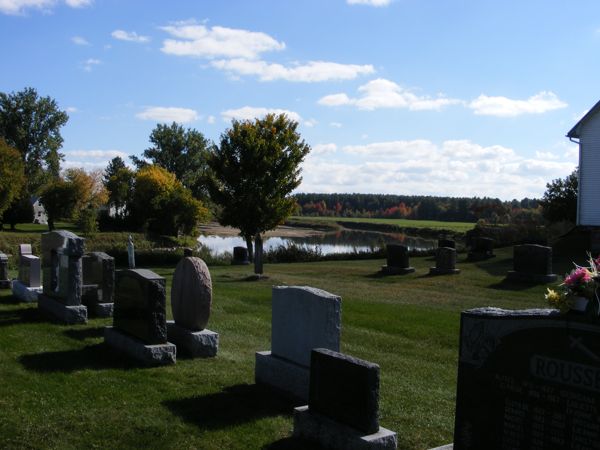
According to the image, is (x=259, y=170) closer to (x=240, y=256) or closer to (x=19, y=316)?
(x=240, y=256)

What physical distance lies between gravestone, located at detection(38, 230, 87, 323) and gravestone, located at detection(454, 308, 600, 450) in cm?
886

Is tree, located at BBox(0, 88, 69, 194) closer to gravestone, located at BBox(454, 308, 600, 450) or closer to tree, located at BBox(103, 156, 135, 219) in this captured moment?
tree, located at BBox(103, 156, 135, 219)

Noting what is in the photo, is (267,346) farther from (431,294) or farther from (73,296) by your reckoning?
(431,294)

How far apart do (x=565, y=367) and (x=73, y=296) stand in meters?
9.88

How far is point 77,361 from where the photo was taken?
368 inches

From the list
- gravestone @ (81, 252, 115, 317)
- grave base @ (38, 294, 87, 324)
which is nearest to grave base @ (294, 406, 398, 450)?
grave base @ (38, 294, 87, 324)

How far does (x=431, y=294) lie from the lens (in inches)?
802

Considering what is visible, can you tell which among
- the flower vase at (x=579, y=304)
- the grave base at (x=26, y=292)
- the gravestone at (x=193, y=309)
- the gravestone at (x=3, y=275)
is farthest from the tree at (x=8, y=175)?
the flower vase at (x=579, y=304)

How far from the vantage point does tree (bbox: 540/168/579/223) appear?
3912 cm

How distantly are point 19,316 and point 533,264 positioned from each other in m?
16.5

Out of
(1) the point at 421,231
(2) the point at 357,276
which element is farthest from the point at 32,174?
(2) the point at 357,276

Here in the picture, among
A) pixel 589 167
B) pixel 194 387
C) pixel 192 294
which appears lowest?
pixel 194 387

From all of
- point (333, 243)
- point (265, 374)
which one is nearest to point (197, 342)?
point (265, 374)

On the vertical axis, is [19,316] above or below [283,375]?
below
